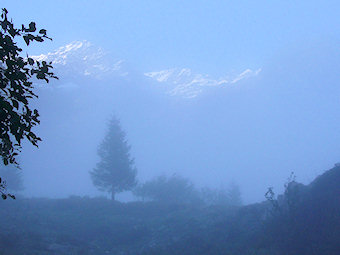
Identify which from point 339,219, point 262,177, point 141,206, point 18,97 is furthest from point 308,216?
point 262,177

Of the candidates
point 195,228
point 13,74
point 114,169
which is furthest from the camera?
point 114,169

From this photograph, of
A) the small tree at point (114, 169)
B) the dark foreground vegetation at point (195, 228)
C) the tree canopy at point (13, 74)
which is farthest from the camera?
the small tree at point (114, 169)

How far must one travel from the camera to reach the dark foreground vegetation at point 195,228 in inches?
627

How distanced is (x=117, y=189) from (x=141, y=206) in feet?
29.5

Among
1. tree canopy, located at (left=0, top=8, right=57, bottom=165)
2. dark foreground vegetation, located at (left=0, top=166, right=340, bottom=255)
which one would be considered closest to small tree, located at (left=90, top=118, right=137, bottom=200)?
dark foreground vegetation, located at (left=0, top=166, right=340, bottom=255)

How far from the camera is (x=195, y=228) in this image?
2281cm

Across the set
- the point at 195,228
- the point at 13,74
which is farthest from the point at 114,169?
the point at 13,74

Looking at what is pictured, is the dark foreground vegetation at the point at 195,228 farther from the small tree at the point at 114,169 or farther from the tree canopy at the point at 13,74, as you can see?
the tree canopy at the point at 13,74

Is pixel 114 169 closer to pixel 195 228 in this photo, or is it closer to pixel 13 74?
pixel 195 228

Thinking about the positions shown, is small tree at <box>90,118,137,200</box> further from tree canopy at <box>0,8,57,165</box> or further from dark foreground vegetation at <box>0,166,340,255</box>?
tree canopy at <box>0,8,57,165</box>

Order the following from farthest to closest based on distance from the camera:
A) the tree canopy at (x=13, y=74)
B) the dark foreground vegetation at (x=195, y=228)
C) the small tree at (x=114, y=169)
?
the small tree at (x=114, y=169) < the dark foreground vegetation at (x=195, y=228) < the tree canopy at (x=13, y=74)

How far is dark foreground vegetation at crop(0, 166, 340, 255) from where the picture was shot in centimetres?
1592

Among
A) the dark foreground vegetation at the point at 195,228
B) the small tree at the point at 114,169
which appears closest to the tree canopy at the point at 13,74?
the dark foreground vegetation at the point at 195,228

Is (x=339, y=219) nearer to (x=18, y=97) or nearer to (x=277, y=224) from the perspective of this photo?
(x=277, y=224)
